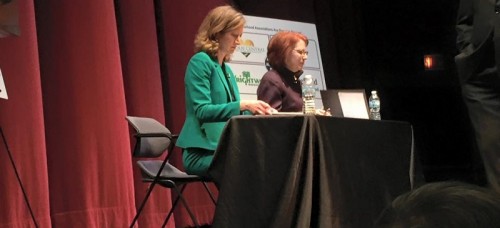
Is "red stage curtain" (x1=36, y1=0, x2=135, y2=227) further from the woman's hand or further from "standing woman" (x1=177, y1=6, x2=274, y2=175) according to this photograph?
the woman's hand

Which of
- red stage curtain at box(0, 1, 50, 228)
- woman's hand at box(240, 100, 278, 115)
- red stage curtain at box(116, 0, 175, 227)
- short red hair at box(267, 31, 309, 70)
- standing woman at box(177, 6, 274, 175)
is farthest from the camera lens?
red stage curtain at box(116, 0, 175, 227)

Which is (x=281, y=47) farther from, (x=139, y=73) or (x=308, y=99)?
(x=139, y=73)

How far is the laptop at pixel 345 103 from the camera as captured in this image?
107 inches

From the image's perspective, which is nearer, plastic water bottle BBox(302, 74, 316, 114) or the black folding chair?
plastic water bottle BBox(302, 74, 316, 114)

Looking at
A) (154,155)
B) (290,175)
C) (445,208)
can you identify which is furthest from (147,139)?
(445,208)

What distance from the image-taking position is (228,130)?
2.14m

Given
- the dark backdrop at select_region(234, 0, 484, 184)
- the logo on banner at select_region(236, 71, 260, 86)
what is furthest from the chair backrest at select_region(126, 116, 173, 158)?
the dark backdrop at select_region(234, 0, 484, 184)

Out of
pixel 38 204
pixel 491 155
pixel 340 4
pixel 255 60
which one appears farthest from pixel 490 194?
pixel 340 4

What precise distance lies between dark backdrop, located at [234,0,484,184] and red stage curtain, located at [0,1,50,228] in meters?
2.90

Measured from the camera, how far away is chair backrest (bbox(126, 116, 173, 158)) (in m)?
2.66

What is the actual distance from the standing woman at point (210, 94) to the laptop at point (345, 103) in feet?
1.20

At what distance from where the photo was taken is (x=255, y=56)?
4.21m

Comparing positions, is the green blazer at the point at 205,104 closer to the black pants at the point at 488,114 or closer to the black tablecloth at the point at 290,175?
the black tablecloth at the point at 290,175

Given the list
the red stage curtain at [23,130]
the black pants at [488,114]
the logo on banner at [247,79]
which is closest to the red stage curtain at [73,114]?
the red stage curtain at [23,130]
